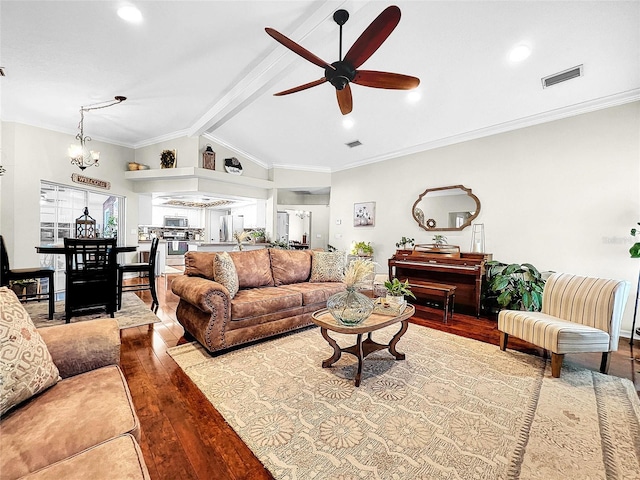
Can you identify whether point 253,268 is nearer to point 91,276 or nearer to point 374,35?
point 91,276

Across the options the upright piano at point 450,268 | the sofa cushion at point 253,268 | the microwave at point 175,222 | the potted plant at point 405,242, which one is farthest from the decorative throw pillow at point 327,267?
the microwave at point 175,222

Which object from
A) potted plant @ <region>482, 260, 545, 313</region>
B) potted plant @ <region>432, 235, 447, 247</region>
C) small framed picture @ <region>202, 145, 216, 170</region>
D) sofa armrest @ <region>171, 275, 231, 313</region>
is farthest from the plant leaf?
small framed picture @ <region>202, 145, 216, 170</region>

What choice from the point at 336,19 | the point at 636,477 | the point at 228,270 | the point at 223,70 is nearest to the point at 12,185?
the point at 223,70

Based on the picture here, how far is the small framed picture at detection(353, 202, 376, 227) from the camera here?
621 cm

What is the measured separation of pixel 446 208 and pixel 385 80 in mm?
3246

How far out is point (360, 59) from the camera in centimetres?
218

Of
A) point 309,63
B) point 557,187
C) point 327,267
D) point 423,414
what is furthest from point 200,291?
point 557,187

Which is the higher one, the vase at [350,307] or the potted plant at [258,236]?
the potted plant at [258,236]

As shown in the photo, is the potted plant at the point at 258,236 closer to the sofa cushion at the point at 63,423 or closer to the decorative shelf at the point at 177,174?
the decorative shelf at the point at 177,174

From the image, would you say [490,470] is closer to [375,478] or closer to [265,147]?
[375,478]

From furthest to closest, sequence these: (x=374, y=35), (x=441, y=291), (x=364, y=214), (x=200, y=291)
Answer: (x=364, y=214), (x=441, y=291), (x=200, y=291), (x=374, y=35)

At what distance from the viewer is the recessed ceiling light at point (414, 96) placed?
12.8 feet

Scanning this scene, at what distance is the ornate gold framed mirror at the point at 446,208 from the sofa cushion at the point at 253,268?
10.6 ft

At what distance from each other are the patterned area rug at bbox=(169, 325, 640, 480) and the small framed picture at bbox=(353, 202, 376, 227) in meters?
3.89
